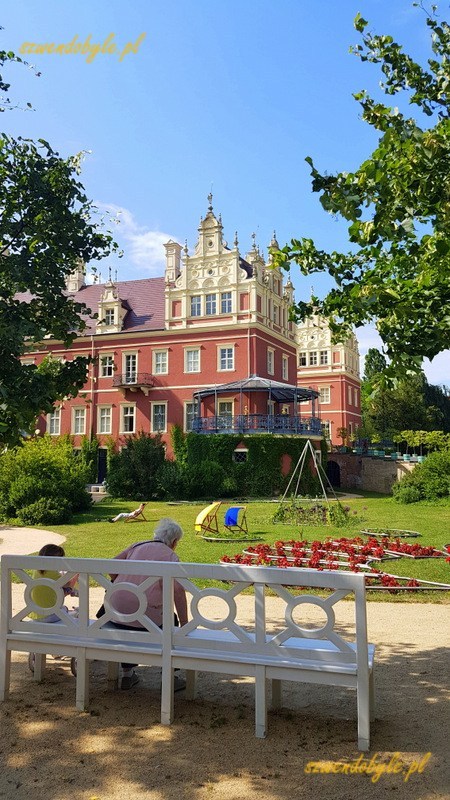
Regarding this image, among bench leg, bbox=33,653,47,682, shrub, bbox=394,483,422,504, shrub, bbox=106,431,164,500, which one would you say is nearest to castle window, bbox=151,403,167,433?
shrub, bbox=106,431,164,500

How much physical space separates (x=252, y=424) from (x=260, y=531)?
59.4 ft

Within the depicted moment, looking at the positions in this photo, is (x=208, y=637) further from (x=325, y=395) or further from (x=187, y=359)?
(x=325, y=395)

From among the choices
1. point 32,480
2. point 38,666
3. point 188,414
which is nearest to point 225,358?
point 188,414

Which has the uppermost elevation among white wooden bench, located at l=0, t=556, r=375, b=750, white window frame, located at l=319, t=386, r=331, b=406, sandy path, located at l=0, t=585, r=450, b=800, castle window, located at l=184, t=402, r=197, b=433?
white window frame, located at l=319, t=386, r=331, b=406

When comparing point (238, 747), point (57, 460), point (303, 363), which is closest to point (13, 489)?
point (57, 460)

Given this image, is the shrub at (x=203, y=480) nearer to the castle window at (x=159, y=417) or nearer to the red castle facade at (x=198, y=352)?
the red castle facade at (x=198, y=352)

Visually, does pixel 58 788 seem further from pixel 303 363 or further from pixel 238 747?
pixel 303 363

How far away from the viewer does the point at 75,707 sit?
480 cm

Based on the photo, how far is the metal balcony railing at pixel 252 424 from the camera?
34.5m

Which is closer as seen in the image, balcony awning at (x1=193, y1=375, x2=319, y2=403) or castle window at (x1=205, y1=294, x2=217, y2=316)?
balcony awning at (x1=193, y1=375, x2=319, y2=403)

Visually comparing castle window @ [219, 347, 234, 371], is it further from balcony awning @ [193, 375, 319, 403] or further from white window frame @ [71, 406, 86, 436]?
white window frame @ [71, 406, 86, 436]

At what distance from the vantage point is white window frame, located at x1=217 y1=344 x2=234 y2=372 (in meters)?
38.7

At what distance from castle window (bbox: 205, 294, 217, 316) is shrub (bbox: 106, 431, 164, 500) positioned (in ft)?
37.4

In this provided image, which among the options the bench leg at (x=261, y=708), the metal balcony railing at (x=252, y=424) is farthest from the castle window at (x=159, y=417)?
the bench leg at (x=261, y=708)
